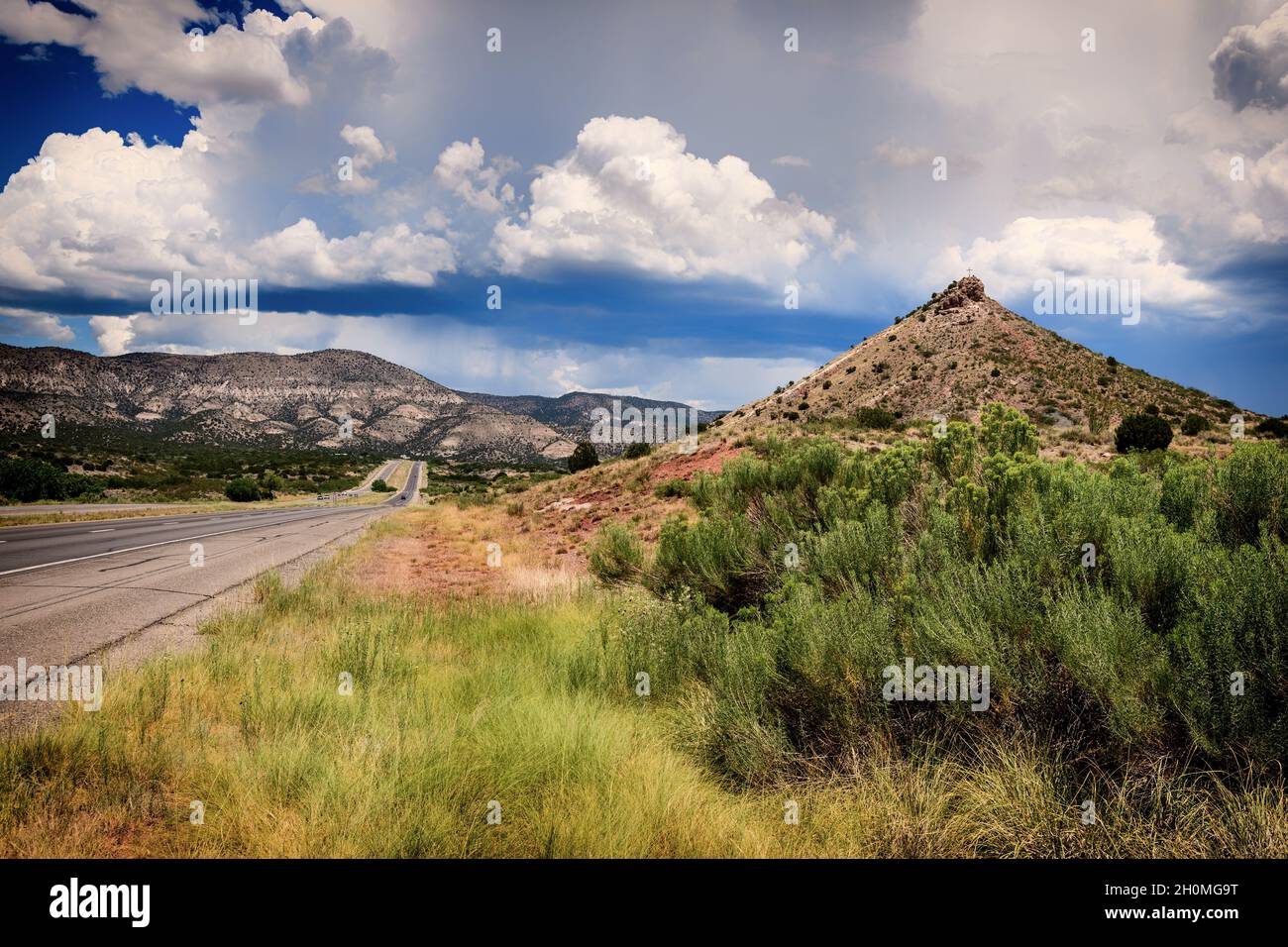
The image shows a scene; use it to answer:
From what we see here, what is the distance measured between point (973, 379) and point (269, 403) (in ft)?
581

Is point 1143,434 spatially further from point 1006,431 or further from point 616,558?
point 616,558

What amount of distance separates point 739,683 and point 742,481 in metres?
4.43

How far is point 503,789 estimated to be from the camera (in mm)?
3406

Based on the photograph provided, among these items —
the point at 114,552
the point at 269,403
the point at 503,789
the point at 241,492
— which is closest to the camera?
the point at 503,789

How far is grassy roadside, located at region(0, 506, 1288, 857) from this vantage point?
2.90m

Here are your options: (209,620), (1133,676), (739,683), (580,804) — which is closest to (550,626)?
(739,683)

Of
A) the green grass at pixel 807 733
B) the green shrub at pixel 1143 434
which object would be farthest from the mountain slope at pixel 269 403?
the green grass at pixel 807 733

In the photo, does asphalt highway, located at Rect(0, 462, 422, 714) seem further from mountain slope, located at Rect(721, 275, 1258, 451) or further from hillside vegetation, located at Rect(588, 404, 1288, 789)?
mountain slope, located at Rect(721, 275, 1258, 451)

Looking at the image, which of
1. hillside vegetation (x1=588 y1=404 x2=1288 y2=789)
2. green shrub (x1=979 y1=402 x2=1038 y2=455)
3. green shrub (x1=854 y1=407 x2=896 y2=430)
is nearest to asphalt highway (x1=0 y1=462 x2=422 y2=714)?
hillside vegetation (x1=588 y1=404 x2=1288 y2=789)

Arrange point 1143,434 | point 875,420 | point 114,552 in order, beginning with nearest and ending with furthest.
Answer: point 114,552 → point 1143,434 → point 875,420

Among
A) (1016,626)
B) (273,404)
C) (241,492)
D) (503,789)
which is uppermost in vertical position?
(273,404)

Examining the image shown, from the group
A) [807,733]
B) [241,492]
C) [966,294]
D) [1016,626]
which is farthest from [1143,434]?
[241,492]

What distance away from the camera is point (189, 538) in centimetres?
1895
